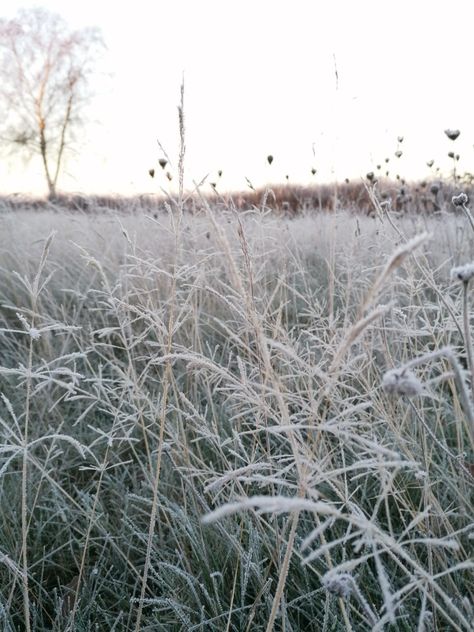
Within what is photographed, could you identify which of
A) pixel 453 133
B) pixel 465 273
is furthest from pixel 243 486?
pixel 453 133

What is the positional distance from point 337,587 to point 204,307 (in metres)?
1.90

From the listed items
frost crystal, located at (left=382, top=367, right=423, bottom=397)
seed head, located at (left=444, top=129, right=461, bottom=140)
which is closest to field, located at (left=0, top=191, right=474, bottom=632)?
frost crystal, located at (left=382, top=367, right=423, bottom=397)

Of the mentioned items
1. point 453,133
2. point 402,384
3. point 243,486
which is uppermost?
point 453,133

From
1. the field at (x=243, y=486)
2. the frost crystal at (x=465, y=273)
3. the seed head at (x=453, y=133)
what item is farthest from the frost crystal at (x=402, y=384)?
the seed head at (x=453, y=133)

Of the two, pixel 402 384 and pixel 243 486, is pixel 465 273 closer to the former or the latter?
pixel 402 384

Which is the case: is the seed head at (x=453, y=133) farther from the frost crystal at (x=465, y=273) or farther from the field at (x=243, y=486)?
the frost crystal at (x=465, y=273)

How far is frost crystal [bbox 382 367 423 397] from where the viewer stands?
38cm

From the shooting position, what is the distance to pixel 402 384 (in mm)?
387

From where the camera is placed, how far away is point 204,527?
3.74 feet

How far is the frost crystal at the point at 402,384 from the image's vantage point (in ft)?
1.26

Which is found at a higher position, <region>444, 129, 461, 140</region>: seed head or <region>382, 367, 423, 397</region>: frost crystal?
<region>444, 129, 461, 140</region>: seed head

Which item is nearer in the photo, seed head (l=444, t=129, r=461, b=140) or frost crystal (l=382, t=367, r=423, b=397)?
frost crystal (l=382, t=367, r=423, b=397)

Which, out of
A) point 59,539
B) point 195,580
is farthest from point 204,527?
point 59,539

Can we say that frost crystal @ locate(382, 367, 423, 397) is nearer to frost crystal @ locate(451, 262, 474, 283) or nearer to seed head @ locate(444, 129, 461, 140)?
frost crystal @ locate(451, 262, 474, 283)
